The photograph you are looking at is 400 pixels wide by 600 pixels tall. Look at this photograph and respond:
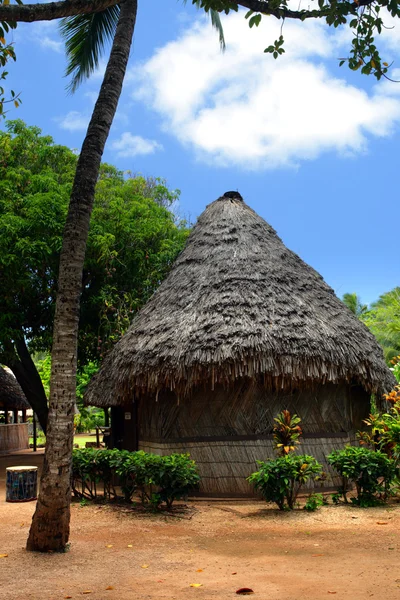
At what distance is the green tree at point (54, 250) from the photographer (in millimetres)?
12773

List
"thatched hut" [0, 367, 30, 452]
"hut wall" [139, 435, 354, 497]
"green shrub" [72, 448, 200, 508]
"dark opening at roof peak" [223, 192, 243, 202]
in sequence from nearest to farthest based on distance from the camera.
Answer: "green shrub" [72, 448, 200, 508]
"hut wall" [139, 435, 354, 497]
"dark opening at roof peak" [223, 192, 243, 202]
"thatched hut" [0, 367, 30, 452]

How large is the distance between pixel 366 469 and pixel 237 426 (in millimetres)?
2255

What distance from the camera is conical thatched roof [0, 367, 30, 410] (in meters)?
21.6

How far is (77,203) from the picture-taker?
21.8 feet

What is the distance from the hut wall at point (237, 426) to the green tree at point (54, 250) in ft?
12.0

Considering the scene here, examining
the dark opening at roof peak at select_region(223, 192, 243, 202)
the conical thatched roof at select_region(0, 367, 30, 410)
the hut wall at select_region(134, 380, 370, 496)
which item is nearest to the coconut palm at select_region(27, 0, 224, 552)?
the hut wall at select_region(134, 380, 370, 496)

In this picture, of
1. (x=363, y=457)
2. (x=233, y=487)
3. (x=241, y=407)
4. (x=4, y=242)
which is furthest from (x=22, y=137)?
(x=363, y=457)

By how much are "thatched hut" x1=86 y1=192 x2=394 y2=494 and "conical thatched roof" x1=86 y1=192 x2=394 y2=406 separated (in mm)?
19

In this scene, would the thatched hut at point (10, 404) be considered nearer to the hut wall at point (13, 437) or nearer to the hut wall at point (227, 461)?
the hut wall at point (13, 437)

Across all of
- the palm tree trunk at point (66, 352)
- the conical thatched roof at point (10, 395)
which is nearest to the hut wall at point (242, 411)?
the palm tree trunk at point (66, 352)

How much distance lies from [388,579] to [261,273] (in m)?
6.73

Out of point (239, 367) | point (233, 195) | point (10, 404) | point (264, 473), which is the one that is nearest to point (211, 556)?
point (264, 473)

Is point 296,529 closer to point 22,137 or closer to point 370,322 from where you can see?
point 22,137

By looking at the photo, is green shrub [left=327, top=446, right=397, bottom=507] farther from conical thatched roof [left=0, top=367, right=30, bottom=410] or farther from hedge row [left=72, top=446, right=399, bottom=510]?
conical thatched roof [left=0, top=367, right=30, bottom=410]
